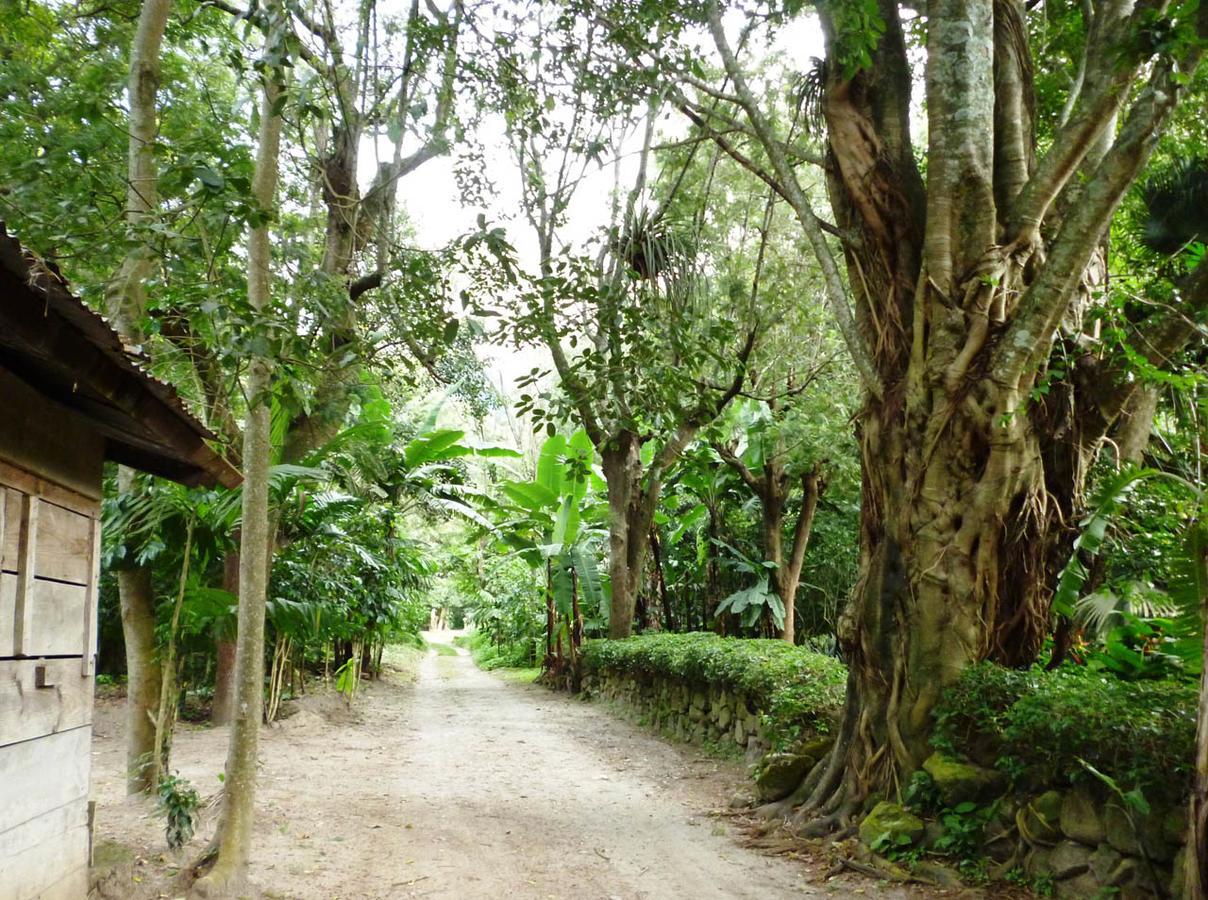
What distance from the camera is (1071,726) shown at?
5027mm

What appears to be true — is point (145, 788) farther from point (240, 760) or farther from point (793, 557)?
point (793, 557)

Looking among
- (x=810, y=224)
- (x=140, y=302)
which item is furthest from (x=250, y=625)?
(x=810, y=224)

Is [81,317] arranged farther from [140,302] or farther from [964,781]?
[964,781]

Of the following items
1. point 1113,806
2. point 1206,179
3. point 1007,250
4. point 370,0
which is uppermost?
point 370,0

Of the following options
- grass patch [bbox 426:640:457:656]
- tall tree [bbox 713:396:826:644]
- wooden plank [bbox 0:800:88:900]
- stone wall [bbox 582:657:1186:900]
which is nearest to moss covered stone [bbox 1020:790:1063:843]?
stone wall [bbox 582:657:1186:900]

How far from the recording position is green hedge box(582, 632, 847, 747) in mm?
8344

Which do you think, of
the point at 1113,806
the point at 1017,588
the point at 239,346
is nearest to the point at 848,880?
the point at 1113,806

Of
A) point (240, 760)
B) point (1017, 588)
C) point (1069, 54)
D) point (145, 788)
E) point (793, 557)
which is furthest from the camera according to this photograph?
point (793, 557)

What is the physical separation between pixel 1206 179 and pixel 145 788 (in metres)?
9.95

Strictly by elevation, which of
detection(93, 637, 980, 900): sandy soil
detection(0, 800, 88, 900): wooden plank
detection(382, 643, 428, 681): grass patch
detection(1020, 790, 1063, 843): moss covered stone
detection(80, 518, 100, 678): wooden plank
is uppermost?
detection(80, 518, 100, 678): wooden plank

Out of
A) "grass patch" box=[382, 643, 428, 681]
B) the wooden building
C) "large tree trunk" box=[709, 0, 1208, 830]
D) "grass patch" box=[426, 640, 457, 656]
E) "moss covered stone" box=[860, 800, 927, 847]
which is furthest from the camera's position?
"grass patch" box=[426, 640, 457, 656]

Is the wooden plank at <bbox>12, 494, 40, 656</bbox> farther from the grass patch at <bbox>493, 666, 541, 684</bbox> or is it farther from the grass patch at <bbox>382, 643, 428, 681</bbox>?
the grass patch at <bbox>382, 643, 428, 681</bbox>

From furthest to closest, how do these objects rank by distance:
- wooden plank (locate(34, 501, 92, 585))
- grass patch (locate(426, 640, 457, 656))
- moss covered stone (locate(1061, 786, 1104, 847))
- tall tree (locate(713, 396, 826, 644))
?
grass patch (locate(426, 640, 457, 656))
tall tree (locate(713, 396, 826, 644))
moss covered stone (locate(1061, 786, 1104, 847))
wooden plank (locate(34, 501, 92, 585))

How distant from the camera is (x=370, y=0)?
24.5ft
